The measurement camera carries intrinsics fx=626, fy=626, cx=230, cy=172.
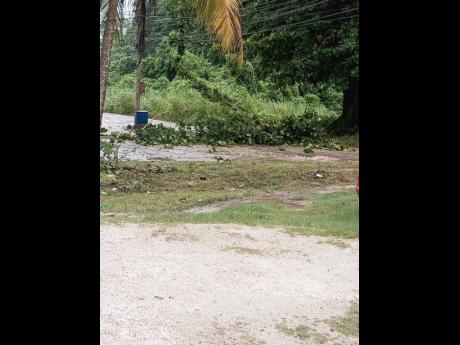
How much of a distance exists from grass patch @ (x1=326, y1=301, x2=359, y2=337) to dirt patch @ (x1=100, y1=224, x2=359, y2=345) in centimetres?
6

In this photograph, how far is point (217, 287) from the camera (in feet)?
15.9

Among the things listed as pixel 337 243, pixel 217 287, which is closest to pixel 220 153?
pixel 337 243

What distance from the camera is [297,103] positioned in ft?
76.1

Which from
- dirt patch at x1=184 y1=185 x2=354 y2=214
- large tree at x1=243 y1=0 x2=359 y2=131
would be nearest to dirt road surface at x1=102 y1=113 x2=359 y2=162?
large tree at x1=243 y1=0 x2=359 y2=131

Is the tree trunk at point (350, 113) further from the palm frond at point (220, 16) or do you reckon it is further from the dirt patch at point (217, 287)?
the dirt patch at point (217, 287)

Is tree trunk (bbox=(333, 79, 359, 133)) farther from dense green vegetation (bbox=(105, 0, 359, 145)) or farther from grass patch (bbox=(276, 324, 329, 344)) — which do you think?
grass patch (bbox=(276, 324, 329, 344))

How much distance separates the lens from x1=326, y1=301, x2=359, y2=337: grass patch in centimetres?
397

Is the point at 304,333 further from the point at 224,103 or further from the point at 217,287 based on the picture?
the point at 224,103

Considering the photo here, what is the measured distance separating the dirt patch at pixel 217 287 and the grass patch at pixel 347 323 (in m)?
0.06

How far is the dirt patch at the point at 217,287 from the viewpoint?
13.1ft

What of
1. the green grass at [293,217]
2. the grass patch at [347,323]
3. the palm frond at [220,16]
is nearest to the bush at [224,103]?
the palm frond at [220,16]

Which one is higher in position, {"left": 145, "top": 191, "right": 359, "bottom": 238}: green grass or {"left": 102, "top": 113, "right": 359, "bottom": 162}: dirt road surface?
{"left": 102, "top": 113, "right": 359, "bottom": 162}: dirt road surface
